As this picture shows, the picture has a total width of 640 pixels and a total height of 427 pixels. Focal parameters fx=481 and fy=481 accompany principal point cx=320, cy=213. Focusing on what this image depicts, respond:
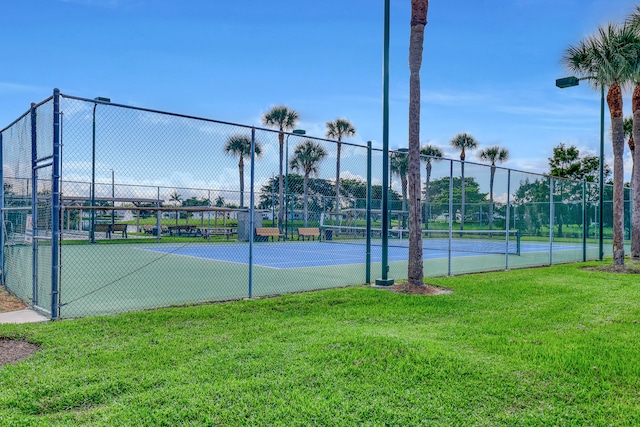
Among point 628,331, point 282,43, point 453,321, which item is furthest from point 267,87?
point 628,331

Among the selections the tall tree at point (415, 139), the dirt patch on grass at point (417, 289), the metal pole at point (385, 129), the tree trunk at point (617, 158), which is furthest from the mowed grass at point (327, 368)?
the tree trunk at point (617, 158)

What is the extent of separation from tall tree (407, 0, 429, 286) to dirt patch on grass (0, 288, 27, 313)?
21.6ft

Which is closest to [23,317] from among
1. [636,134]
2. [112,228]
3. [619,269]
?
[619,269]

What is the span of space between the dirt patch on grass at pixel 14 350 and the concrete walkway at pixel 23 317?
102 centimetres

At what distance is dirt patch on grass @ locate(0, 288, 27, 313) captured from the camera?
7215mm

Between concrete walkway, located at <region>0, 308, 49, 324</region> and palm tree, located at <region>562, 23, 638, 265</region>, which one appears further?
palm tree, located at <region>562, 23, 638, 265</region>

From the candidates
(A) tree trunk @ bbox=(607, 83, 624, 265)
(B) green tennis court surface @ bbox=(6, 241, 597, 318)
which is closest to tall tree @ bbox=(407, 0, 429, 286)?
(B) green tennis court surface @ bbox=(6, 241, 597, 318)

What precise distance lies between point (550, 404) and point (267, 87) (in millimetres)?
15363

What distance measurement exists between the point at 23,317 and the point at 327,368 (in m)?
4.57

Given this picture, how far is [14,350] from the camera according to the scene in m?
5.01

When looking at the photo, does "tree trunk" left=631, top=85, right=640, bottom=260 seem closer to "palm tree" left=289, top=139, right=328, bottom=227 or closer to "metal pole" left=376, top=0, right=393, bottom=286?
"metal pole" left=376, top=0, right=393, bottom=286

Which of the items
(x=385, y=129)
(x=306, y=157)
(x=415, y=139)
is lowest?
(x=415, y=139)

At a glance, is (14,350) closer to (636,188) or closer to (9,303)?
(9,303)

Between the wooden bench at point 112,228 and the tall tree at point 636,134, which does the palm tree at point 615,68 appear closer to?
the tall tree at point 636,134
